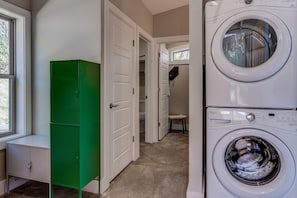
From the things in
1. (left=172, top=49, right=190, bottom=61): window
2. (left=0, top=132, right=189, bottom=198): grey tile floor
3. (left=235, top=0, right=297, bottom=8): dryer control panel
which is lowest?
(left=0, top=132, right=189, bottom=198): grey tile floor

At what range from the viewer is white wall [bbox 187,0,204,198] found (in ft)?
6.52

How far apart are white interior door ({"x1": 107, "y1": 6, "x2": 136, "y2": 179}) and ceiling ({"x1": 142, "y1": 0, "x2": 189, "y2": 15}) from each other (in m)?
0.82

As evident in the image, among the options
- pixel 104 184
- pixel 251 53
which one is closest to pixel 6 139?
pixel 104 184

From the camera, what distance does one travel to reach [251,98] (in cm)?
162

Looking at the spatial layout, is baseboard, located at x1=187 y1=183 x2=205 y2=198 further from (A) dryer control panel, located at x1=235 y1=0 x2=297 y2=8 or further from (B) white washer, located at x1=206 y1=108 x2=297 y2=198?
(A) dryer control panel, located at x1=235 y1=0 x2=297 y2=8

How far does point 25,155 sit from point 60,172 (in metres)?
0.47

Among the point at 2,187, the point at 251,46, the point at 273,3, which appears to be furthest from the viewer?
the point at 2,187

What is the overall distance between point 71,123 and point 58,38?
1.07 m

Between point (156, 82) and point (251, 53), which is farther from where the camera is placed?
point (156, 82)

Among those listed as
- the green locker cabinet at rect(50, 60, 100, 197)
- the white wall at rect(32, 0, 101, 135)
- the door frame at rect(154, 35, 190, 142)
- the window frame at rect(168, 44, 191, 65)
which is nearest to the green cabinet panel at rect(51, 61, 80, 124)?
the green locker cabinet at rect(50, 60, 100, 197)

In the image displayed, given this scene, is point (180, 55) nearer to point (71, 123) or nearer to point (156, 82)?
point (156, 82)

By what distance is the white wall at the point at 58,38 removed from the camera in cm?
223

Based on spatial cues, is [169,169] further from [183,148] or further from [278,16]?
[278,16]

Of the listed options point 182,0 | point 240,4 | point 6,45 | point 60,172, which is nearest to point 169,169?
point 60,172
